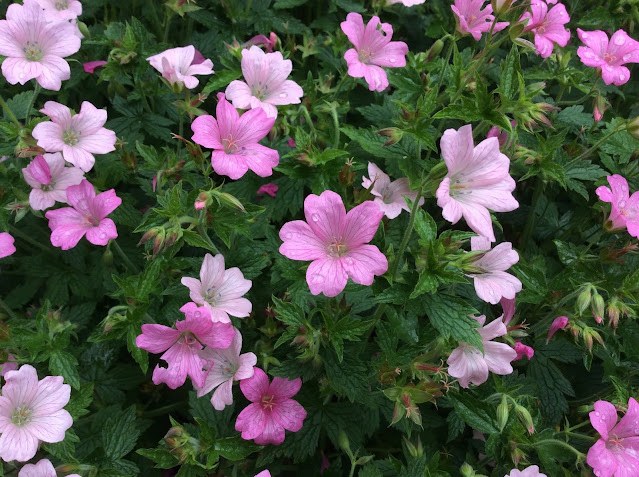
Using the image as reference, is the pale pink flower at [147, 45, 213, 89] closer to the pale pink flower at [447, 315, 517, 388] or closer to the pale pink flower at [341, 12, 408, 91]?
the pale pink flower at [341, 12, 408, 91]

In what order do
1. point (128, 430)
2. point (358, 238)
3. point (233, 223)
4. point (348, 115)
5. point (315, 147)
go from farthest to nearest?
point (348, 115) < point (315, 147) < point (128, 430) < point (233, 223) < point (358, 238)

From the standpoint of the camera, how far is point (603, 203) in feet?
8.25

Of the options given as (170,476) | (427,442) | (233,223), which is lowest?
(170,476)

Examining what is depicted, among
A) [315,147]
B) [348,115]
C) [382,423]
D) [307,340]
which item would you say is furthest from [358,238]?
[348,115]

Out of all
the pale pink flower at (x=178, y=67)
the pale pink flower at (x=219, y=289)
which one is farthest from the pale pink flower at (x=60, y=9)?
the pale pink flower at (x=219, y=289)

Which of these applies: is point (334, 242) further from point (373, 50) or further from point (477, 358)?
point (373, 50)

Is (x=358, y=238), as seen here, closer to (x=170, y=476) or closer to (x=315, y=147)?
(x=315, y=147)

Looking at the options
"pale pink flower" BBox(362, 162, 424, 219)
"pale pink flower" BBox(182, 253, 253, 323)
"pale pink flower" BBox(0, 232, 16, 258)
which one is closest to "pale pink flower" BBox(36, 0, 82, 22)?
"pale pink flower" BBox(0, 232, 16, 258)

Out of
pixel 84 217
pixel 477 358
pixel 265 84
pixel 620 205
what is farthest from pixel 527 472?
pixel 84 217

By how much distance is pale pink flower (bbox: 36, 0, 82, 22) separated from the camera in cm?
259

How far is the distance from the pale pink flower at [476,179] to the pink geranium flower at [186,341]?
2.77 ft

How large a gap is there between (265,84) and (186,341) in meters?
1.14

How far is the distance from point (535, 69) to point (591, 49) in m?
0.28

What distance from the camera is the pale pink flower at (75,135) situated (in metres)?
2.17
